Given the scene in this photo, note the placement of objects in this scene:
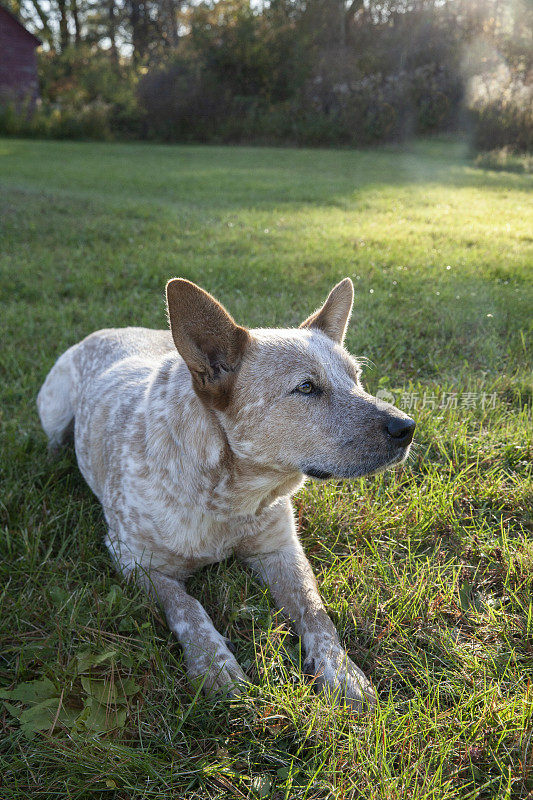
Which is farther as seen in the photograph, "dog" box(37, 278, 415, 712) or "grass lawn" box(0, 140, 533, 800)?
"dog" box(37, 278, 415, 712)

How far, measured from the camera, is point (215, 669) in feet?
6.47

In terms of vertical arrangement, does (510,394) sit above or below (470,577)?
above

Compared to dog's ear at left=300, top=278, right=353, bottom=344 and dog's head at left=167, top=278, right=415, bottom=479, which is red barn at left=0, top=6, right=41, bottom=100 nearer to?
dog's ear at left=300, top=278, right=353, bottom=344

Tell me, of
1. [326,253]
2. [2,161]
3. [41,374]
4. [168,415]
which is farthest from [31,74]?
[168,415]

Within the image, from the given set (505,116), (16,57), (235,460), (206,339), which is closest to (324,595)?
(235,460)

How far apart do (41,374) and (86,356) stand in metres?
0.81

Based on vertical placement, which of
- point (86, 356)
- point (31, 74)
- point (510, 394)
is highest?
point (31, 74)

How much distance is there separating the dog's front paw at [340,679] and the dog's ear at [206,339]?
3.30 feet

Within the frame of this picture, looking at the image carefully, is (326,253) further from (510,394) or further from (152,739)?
(152,739)

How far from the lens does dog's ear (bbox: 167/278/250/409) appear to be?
2023 mm

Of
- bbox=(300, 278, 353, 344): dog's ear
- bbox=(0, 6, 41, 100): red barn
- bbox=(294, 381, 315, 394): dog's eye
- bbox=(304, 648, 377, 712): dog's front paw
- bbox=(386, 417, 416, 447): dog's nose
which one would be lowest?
bbox=(304, 648, 377, 712): dog's front paw

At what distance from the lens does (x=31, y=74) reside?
87.4 ft

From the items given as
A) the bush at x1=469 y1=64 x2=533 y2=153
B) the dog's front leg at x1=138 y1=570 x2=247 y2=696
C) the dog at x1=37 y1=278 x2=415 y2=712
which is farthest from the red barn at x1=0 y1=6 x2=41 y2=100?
the dog's front leg at x1=138 y1=570 x2=247 y2=696

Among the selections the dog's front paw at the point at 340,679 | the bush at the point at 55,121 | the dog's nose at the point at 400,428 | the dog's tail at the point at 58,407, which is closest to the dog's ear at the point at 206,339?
the dog's nose at the point at 400,428
